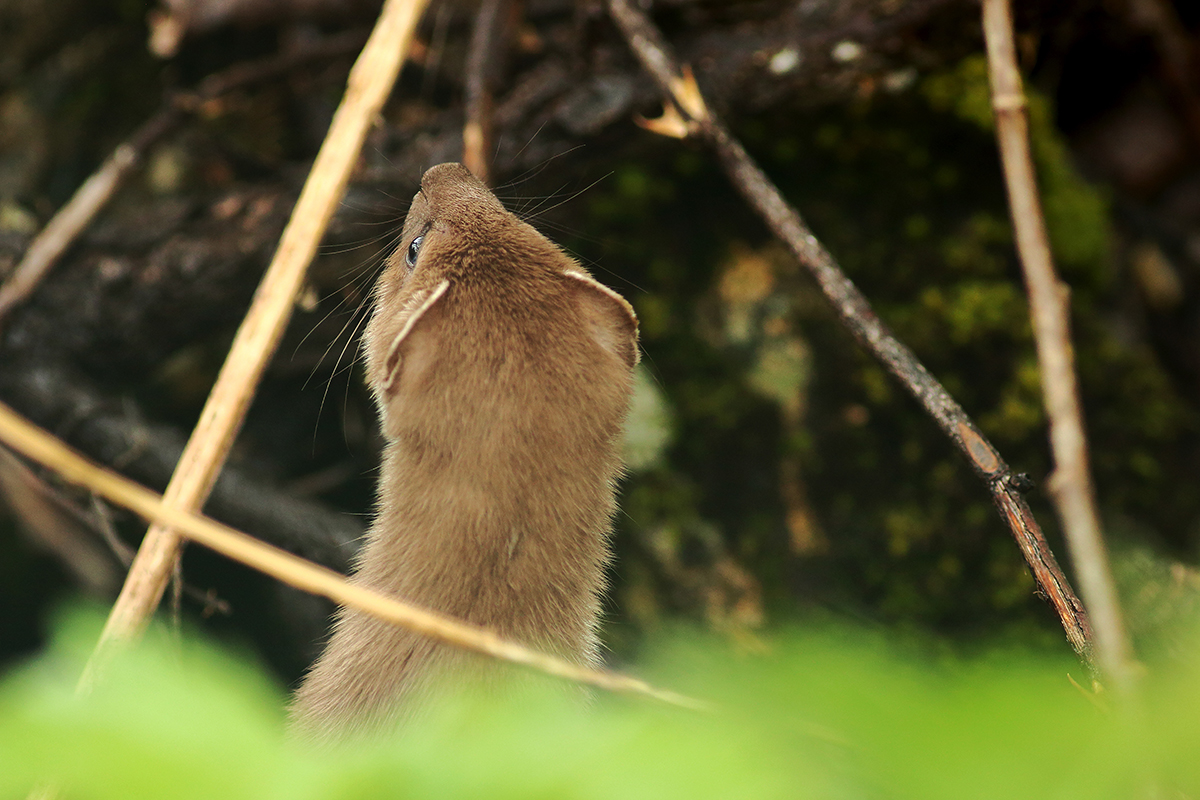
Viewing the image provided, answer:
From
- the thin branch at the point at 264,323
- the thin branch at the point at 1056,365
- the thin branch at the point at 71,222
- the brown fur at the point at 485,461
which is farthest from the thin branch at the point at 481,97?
the thin branch at the point at 1056,365

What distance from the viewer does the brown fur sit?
1.71 m

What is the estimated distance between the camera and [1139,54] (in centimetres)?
352

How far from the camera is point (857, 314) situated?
197 centimetres

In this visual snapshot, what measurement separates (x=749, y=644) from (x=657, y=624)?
361 millimetres

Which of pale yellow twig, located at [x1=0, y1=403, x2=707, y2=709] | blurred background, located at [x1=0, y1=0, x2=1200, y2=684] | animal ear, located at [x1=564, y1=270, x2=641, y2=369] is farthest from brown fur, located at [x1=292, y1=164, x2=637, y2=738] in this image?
blurred background, located at [x1=0, y1=0, x2=1200, y2=684]

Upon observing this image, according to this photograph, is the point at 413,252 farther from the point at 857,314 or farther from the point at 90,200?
the point at 90,200

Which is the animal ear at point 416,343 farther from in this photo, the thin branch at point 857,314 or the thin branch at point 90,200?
the thin branch at point 90,200

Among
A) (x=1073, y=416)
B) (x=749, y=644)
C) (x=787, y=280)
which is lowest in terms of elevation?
(x=749, y=644)

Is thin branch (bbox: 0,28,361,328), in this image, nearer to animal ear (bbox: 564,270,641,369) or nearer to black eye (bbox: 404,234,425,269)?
black eye (bbox: 404,234,425,269)

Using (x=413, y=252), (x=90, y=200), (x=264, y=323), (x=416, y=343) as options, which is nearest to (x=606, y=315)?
(x=416, y=343)

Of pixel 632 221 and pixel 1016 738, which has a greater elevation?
pixel 632 221

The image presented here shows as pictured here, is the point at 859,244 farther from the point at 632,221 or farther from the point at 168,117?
the point at 168,117

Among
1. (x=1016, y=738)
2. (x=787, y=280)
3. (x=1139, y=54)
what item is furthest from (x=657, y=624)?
(x=1139, y=54)

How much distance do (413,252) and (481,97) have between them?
72 centimetres
